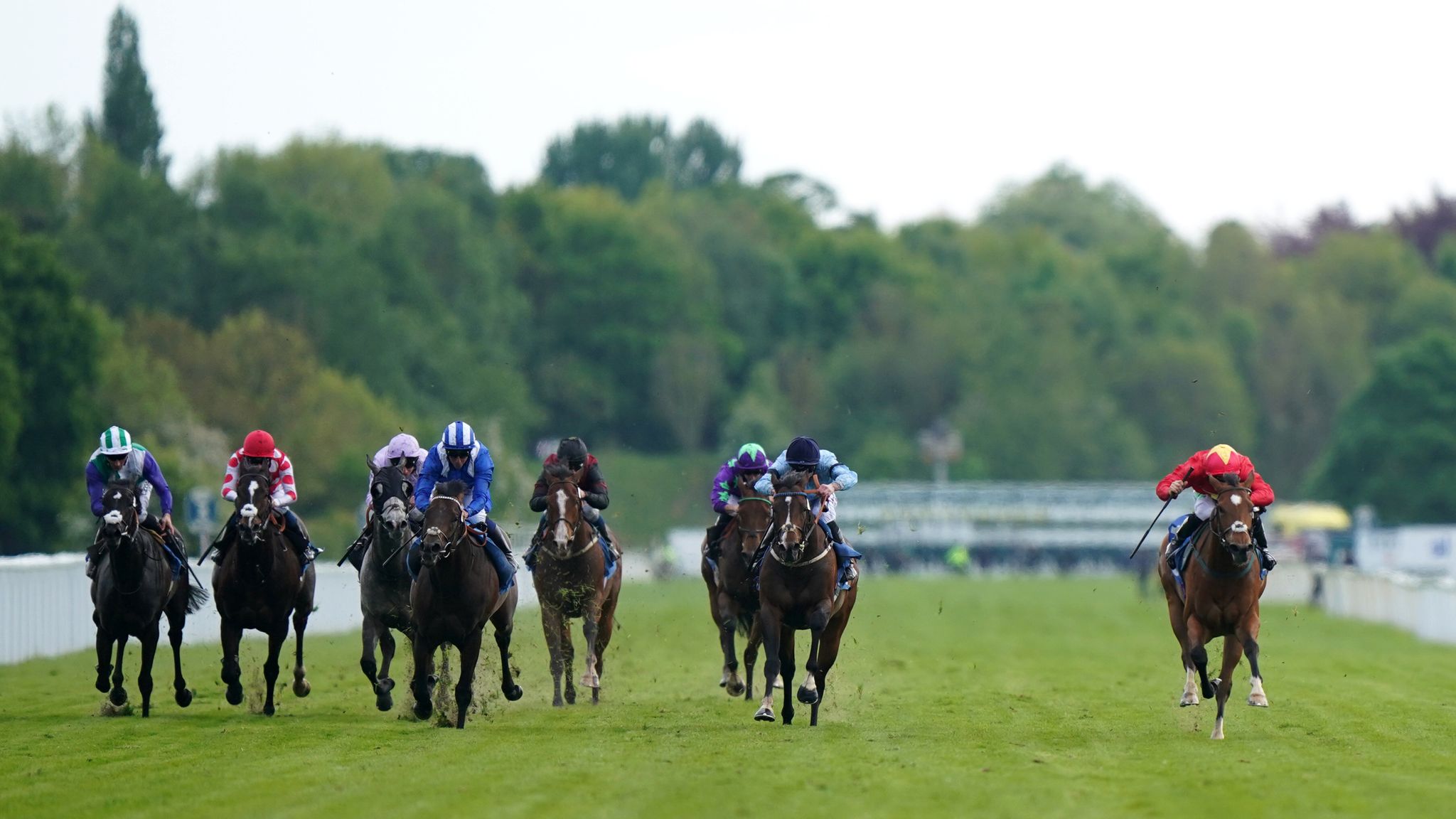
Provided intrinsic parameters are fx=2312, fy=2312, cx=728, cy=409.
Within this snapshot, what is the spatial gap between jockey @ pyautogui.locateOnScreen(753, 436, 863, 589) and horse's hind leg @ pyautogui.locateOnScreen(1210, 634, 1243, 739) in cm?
275

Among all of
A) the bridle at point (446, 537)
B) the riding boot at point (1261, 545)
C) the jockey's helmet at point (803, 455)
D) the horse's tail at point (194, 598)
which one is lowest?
the horse's tail at point (194, 598)

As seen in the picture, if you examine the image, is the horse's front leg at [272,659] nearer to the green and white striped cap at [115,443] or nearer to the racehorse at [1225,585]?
the green and white striped cap at [115,443]

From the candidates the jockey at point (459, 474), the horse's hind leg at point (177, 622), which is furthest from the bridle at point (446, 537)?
the horse's hind leg at point (177, 622)

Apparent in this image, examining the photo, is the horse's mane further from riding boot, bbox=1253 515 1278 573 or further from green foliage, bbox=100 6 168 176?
green foliage, bbox=100 6 168 176

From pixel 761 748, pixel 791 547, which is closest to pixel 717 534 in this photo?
pixel 791 547

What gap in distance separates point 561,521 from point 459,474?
4.75 feet

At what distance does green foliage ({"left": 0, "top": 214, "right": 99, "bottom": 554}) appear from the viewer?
50.6 m

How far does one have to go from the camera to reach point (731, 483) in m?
20.0

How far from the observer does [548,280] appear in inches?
4429

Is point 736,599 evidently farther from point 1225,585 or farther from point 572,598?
point 1225,585

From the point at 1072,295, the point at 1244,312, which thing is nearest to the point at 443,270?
the point at 1072,295

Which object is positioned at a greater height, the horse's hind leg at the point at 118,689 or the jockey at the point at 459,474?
the jockey at the point at 459,474

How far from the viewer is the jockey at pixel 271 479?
1753cm

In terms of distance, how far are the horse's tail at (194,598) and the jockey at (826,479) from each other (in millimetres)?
4647
